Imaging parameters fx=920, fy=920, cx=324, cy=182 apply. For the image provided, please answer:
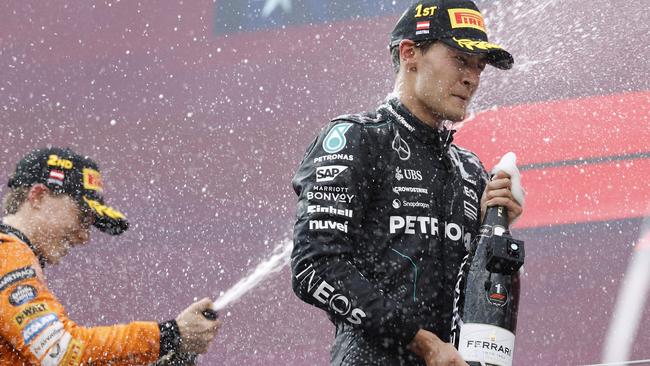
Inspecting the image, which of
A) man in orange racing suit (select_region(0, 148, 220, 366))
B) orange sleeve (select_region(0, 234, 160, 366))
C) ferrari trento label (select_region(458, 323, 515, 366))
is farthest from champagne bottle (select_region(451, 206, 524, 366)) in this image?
orange sleeve (select_region(0, 234, 160, 366))

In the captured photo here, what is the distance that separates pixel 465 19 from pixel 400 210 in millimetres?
421

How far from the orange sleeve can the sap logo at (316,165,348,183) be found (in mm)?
720

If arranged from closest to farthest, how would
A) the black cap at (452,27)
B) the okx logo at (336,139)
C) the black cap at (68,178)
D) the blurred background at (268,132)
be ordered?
the okx logo at (336,139)
the black cap at (452,27)
the black cap at (68,178)
the blurred background at (268,132)

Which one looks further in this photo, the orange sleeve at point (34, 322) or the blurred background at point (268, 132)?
the blurred background at point (268, 132)

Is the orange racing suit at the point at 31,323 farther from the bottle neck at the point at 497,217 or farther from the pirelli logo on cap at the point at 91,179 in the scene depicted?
the bottle neck at the point at 497,217

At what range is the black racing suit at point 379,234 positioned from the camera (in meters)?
1.57

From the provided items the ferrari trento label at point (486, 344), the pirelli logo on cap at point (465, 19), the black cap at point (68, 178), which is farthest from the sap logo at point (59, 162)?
the ferrari trento label at point (486, 344)

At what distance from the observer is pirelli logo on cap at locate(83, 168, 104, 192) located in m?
2.36

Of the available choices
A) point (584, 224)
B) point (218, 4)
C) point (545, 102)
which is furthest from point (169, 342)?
point (218, 4)

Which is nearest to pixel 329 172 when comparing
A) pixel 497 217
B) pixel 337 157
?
pixel 337 157

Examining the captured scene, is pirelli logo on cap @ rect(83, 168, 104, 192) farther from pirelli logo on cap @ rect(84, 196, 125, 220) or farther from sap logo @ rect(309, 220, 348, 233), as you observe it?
sap logo @ rect(309, 220, 348, 233)

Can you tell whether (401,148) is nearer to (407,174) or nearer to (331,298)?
(407,174)

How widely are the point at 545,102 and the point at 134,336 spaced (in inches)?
90.6

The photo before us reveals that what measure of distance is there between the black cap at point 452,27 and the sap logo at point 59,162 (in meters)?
0.95
